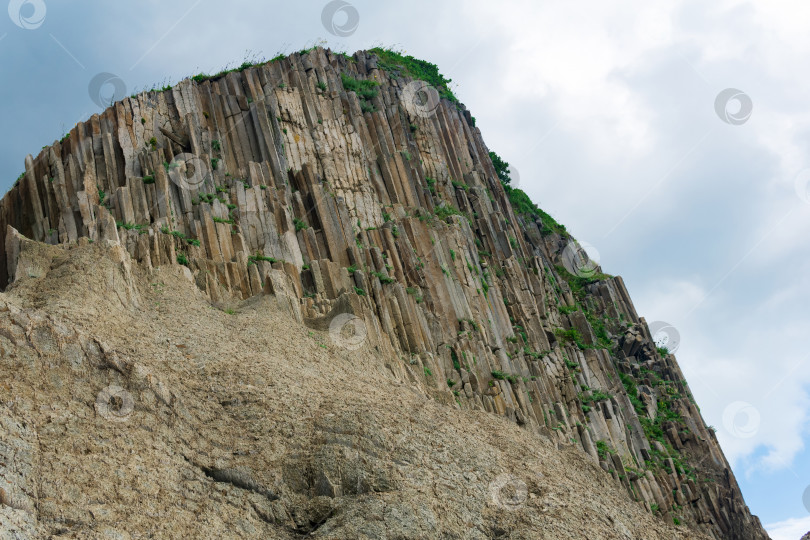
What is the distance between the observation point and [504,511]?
15141 mm

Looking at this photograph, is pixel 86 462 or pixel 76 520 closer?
pixel 76 520

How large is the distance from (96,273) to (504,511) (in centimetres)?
1165

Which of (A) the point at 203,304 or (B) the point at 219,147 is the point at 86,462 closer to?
(A) the point at 203,304

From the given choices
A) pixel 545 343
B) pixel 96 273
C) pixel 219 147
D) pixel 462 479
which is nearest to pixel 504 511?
pixel 462 479

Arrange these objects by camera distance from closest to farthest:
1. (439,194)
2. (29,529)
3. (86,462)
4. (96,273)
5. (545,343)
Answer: (29,529)
(86,462)
(96,273)
(545,343)
(439,194)

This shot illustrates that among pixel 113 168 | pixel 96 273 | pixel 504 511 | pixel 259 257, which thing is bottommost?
pixel 504 511

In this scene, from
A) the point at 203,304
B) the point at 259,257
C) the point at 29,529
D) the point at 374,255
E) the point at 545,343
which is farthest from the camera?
the point at 545,343
